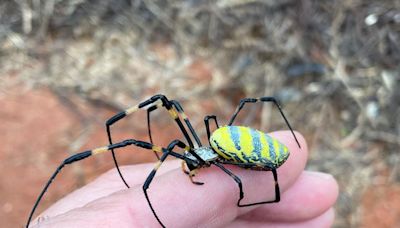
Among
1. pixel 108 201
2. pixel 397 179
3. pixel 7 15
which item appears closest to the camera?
pixel 108 201

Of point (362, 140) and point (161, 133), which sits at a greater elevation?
point (161, 133)

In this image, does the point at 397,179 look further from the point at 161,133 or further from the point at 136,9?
the point at 136,9

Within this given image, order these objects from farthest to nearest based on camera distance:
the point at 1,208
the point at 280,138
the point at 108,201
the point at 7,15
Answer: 1. the point at 7,15
2. the point at 1,208
3. the point at 280,138
4. the point at 108,201

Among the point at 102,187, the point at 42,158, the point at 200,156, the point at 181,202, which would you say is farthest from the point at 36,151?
the point at 181,202

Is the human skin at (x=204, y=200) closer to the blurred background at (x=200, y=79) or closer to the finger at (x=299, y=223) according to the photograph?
the finger at (x=299, y=223)

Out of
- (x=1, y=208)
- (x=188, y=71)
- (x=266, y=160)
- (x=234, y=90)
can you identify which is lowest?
(x=266, y=160)

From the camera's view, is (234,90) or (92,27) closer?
(234,90)

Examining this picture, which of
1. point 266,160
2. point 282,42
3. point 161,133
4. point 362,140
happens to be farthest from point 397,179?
point 266,160
